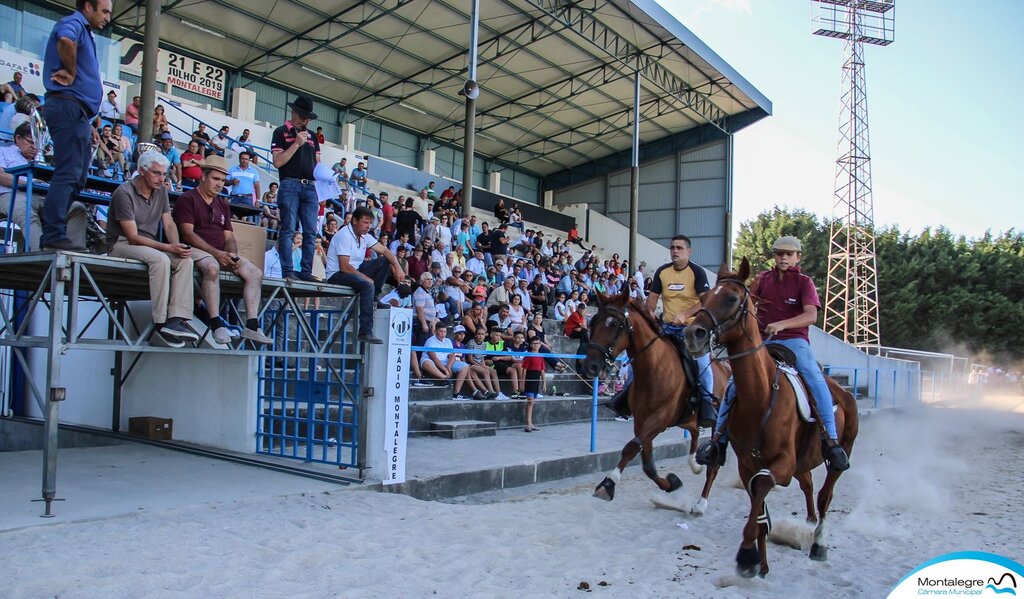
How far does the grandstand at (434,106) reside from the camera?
10.5m

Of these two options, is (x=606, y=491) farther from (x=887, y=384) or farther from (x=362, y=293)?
(x=887, y=384)

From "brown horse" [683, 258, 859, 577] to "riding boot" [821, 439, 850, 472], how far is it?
558 mm

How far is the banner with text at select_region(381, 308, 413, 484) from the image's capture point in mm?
7777

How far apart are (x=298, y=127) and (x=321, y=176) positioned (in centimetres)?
103

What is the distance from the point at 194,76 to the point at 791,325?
2452 centimetres

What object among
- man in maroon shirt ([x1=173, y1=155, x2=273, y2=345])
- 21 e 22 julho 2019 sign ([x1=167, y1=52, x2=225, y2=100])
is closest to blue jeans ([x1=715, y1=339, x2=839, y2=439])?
man in maroon shirt ([x1=173, y1=155, x2=273, y2=345])

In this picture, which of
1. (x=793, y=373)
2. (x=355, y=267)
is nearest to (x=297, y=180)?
(x=355, y=267)

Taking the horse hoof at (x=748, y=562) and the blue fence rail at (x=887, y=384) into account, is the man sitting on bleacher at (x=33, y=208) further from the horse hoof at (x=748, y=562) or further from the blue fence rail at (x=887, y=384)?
the blue fence rail at (x=887, y=384)

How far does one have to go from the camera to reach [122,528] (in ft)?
17.9

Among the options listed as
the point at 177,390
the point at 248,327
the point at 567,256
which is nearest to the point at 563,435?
the point at 177,390

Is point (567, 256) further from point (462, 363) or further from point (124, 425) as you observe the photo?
point (124, 425)

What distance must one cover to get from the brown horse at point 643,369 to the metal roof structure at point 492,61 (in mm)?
17699

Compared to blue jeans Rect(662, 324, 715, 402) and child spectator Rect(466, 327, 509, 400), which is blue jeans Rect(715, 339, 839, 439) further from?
child spectator Rect(466, 327, 509, 400)

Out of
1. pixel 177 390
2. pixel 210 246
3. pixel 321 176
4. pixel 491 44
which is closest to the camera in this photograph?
pixel 210 246
